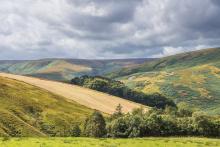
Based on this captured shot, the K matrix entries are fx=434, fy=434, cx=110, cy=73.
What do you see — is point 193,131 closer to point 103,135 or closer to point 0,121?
point 103,135

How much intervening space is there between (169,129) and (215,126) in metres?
12.1

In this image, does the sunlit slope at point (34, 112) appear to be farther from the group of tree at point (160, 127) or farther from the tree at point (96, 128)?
the group of tree at point (160, 127)

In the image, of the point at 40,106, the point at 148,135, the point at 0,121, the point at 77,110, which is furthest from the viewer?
the point at 77,110

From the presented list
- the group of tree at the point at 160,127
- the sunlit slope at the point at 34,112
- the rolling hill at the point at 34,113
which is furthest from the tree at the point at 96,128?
the sunlit slope at the point at 34,112

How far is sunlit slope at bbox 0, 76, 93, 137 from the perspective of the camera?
12371cm

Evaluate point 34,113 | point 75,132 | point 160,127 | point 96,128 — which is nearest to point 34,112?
point 34,113

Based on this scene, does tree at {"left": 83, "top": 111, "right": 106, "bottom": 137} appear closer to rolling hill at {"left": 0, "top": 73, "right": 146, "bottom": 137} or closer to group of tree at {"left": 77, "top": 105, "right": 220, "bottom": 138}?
group of tree at {"left": 77, "top": 105, "right": 220, "bottom": 138}

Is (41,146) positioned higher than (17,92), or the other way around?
(17,92)

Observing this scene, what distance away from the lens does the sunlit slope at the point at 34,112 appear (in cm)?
12371

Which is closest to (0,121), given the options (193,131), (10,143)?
(193,131)

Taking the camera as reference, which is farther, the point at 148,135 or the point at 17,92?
the point at 17,92

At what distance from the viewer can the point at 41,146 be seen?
52.9 meters

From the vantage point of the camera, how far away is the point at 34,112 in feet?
534

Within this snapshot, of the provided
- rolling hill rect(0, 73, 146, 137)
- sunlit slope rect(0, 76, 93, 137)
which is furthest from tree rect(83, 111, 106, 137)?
sunlit slope rect(0, 76, 93, 137)
